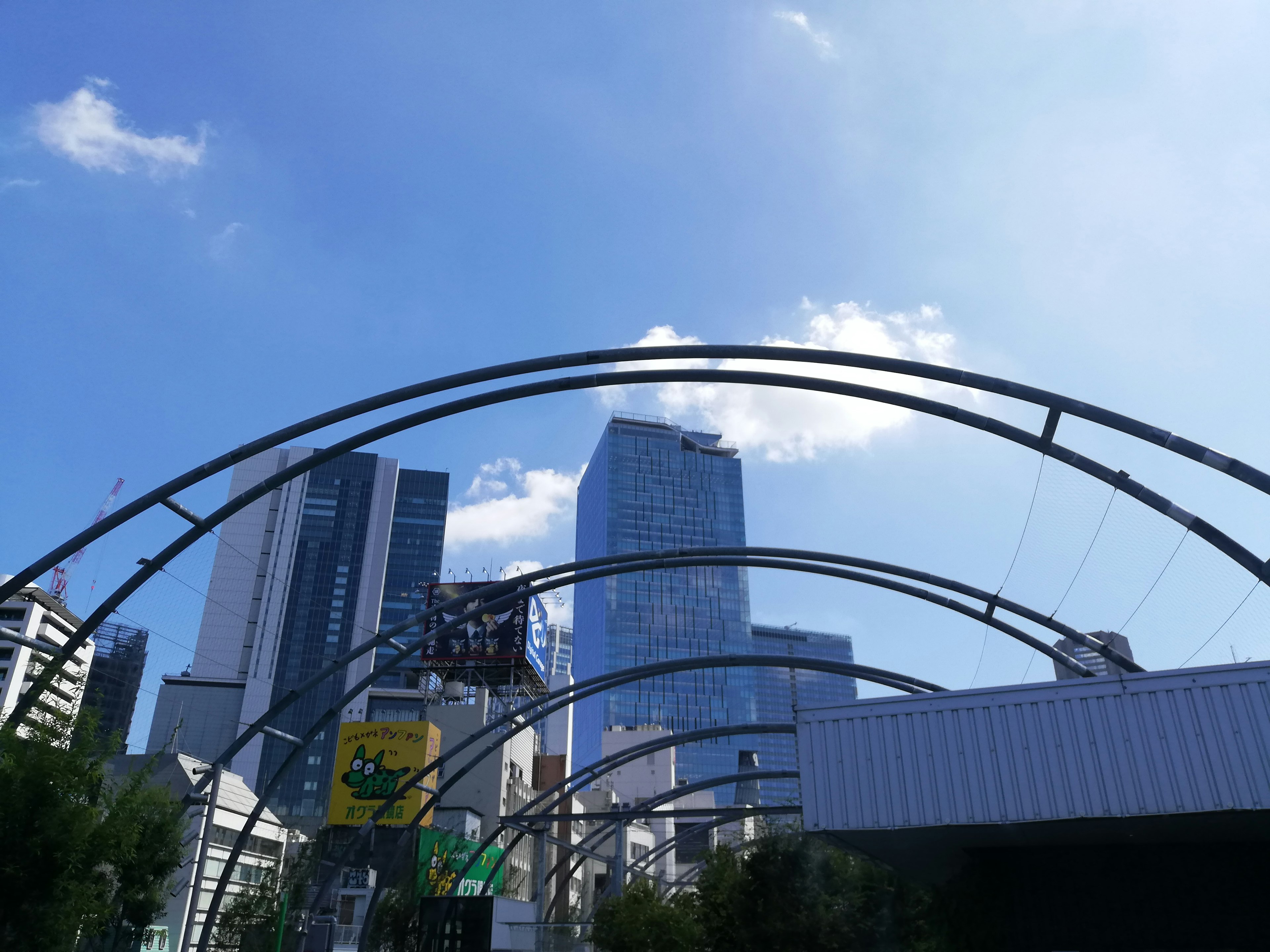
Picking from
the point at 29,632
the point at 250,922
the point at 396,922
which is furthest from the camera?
the point at 29,632

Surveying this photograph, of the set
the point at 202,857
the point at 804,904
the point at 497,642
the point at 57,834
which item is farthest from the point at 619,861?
the point at 57,834

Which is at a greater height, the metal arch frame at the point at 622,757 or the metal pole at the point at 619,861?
the metal arch frame at the point at 622,757

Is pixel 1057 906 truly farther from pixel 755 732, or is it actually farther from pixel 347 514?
pixel 347 514

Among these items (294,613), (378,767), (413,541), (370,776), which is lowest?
(370,776)

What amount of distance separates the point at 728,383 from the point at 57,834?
49.1 ft

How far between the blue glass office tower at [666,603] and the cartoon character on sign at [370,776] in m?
113

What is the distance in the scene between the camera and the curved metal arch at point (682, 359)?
47.9 ft

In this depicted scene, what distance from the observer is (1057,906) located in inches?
663

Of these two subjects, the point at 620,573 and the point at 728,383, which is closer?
the point at 728,383


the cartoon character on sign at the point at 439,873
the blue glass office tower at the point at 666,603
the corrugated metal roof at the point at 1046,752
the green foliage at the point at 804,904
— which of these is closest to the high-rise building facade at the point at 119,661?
the blue glass office tower at the point at 666,603

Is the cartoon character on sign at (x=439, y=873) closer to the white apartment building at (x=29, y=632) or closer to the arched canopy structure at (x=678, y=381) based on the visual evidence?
the arched canopy structure at (x=678, y=381)

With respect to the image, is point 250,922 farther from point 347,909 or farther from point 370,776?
point 370,776

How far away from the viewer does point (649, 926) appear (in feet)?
111

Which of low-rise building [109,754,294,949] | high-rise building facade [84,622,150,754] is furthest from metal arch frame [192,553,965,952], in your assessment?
high-rise building facade [84,622,150,754]
